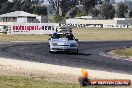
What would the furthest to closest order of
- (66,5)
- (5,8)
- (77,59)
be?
1. (66,5)
2. (5,8)
3. (77,59)

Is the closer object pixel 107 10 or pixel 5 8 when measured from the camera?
pixel 5 8

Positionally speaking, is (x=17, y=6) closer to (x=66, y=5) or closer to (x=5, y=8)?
(x=5, y=8)

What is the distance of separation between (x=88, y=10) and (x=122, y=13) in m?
14.3


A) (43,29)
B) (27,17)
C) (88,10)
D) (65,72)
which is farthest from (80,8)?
(65,72)

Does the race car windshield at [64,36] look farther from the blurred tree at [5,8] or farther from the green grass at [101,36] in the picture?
the blurred tree at [5,8]

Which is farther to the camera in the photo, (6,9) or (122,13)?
(122,13)

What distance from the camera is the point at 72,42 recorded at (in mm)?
29578

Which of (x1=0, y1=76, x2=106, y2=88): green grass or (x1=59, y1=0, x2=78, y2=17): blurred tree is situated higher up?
(x1=0, y1=76, x2=106, y2=88): green grass

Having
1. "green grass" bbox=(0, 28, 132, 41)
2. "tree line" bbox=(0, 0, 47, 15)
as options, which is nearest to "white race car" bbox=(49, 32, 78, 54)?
"green grass" bbox=(0, 28, 132, 41)

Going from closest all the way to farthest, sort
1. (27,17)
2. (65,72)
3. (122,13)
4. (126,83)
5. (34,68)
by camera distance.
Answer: (126,83)
(65,72)
(34,68)
(27,17)
(122,13)

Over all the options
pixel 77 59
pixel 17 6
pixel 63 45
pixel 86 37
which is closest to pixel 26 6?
pixel 17 6

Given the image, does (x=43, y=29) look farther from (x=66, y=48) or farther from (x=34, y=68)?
(x=34, y=68)

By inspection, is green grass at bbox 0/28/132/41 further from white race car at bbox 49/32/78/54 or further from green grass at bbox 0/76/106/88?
green grass at bbox 0/76/106/88

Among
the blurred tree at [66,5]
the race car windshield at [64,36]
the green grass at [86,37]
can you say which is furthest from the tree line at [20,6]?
the race car windshield at [64,36]
